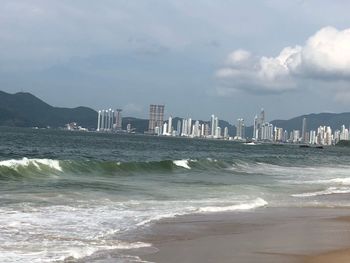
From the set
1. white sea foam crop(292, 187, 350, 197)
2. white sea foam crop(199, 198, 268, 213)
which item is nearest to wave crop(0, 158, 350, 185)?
white sea foam crop(292, 187, 350, 197)

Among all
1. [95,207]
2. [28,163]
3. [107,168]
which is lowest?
[107,168]

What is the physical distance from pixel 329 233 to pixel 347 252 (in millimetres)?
2678

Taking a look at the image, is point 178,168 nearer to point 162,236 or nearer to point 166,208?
point 166,208

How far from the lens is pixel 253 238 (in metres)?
12.4

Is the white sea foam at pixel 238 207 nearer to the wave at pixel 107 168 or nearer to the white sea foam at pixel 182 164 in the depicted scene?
the wave at pixel 107 168

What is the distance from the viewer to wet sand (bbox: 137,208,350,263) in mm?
10102

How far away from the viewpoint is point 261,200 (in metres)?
20.4

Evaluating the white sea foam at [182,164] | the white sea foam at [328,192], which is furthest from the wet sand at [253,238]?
the white sea foam at [182,164]

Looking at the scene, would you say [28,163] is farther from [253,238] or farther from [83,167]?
[253,238]

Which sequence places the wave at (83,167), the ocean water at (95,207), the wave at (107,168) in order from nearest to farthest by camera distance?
the ocean water at (95,207) < the wave at (83,167) < the wave at (107,168)

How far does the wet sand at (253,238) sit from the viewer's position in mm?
10102

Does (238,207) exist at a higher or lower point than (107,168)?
higher

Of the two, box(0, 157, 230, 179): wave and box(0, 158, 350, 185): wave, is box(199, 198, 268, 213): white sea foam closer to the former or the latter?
box(0, 158, 350, 185): wave

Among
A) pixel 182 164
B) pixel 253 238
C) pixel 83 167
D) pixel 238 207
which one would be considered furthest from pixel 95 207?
pixel 182 164
